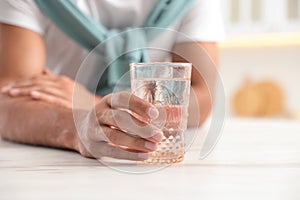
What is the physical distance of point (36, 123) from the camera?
928mm

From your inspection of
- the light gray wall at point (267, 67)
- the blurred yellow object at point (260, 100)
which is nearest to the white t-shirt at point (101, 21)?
the blurred yellow object at point (260, 100)

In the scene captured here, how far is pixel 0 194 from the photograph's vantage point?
1.79 ft

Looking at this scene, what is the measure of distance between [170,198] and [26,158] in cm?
35

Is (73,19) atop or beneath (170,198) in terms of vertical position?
atop

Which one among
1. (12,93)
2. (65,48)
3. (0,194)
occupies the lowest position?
(0,194)

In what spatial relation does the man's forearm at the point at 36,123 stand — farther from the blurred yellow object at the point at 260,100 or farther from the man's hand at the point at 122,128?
the blurred yellow object at the point at 260,100

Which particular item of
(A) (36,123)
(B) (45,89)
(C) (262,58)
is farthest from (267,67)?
(A) (36,123)

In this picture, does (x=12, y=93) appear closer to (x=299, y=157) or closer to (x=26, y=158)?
(x=26, y=158)

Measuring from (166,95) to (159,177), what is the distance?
101 mm

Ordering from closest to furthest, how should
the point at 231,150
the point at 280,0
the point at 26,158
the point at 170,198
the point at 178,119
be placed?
the point at 170,198
the point at 178,119
the point at 26,158
the point at 231,150
the point at 280,0

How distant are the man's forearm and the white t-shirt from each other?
0.71 feet

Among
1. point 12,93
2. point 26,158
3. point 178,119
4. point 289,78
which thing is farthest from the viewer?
point 289,78

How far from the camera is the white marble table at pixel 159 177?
1.79 ft

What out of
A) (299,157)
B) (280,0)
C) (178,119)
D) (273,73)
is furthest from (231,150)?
(273,73)
